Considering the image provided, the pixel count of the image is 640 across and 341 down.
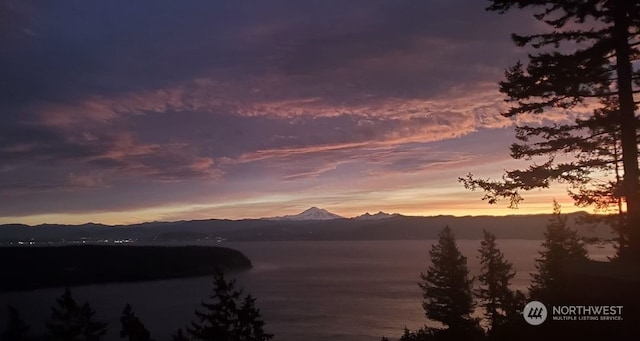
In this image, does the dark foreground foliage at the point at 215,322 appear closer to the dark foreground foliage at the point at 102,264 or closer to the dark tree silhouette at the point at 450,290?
the dark tree silhouette at the point at 450,290

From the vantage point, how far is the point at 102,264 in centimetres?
15012

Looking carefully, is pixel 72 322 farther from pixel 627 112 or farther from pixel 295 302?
pixel 295 302

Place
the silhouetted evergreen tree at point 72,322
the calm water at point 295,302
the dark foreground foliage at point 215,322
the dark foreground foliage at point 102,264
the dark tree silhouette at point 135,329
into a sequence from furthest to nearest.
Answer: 1. the dark foreground foliage at point 102,264
2. the calm water at point 295,302
3. the dark tree silhouette at point 135,329
4. the silhouetted evergreen tree at point 72,322
5. the dark foreground foliage at point 215,322

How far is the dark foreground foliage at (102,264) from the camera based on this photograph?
13125cm

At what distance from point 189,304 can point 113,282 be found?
5358cm

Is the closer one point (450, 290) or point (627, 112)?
point (627, 112)

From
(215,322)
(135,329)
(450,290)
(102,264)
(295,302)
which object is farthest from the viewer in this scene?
(102,264)

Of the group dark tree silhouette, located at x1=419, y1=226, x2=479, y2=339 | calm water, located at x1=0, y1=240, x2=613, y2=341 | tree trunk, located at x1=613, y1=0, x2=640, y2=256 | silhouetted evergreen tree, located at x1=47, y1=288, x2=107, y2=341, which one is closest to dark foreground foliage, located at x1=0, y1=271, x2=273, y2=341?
silhouetted evergreen tree, located at x1=47, y1=288, x2=107, y2=341

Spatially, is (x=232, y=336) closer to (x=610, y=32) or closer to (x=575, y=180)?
(x=575, y=180)

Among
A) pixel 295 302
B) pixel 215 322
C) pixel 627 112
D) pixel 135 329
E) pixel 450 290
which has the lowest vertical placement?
pixel 295 302

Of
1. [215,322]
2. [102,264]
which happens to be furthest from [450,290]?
[102,264]

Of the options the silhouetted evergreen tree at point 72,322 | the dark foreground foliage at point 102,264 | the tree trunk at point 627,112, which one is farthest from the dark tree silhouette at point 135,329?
the dark foreground foliage at point 102,264

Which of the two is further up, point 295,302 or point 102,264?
point 102,264

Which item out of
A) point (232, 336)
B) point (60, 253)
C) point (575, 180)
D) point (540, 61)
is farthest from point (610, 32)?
point (60, 253)
